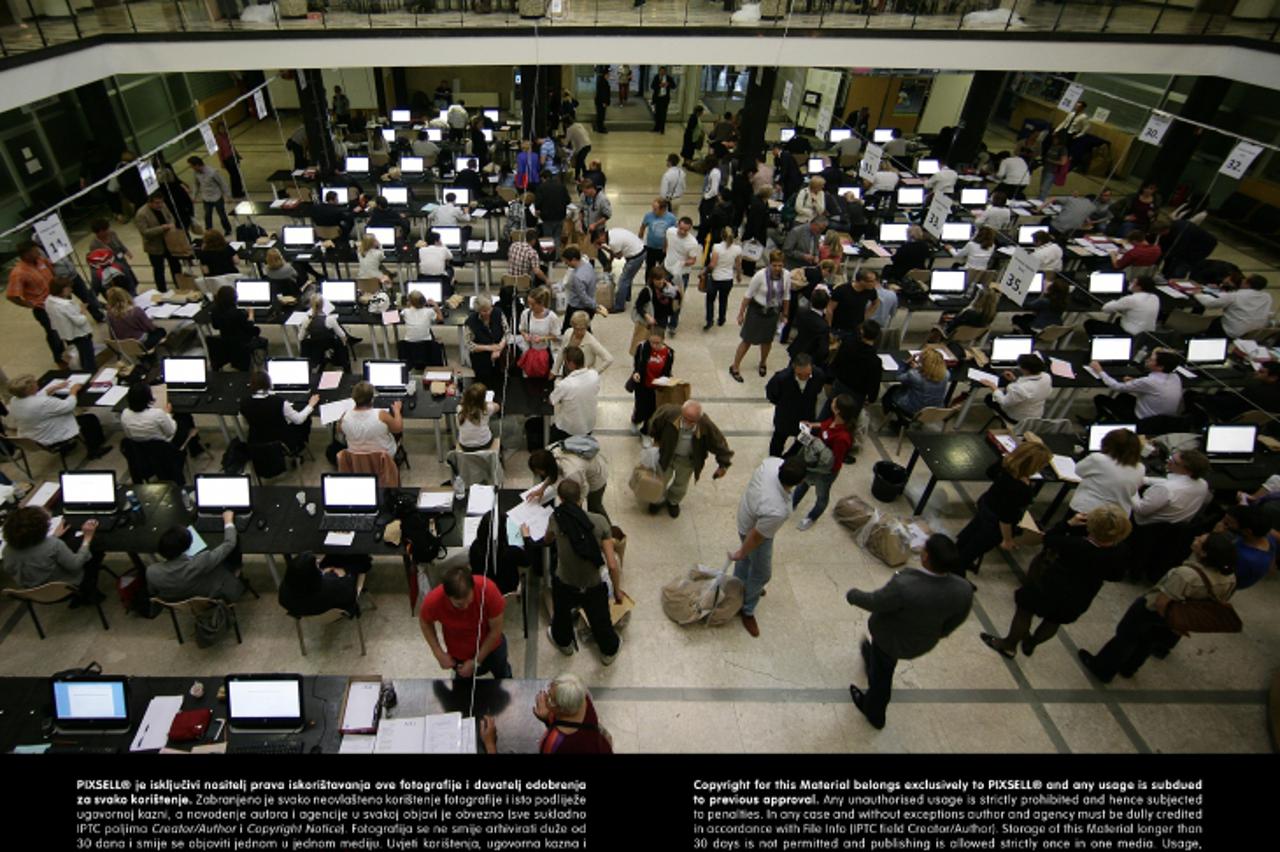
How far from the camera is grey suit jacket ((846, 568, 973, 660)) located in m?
4.06

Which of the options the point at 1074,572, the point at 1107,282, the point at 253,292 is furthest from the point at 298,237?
the point at 1107,282

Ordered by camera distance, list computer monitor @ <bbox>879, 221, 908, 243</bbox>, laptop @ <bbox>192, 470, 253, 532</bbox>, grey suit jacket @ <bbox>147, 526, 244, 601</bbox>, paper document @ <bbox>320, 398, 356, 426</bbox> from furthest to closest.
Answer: computer monitor @ <bbox>879, 221, 908, 243</bbox>, paper document @ <bbox>320, 398, 356, 426</bbox>, laptop @ <bbox>192, 470, 253, 532</bbox>, grey suit jacket @ <bbox>147, 526, 244, 601</bbox>

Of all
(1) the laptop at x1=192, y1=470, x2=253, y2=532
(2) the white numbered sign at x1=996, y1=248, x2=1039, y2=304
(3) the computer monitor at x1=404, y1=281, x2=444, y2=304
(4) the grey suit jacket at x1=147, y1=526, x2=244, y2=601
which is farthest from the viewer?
(3) the computer monitor at x1=404, y1=281, x2=444, y2=304

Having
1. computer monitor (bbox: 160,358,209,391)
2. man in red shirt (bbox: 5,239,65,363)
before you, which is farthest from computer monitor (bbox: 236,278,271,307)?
man in red shirt (bbox: 5,239,65,363)

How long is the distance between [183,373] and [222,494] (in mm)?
2377

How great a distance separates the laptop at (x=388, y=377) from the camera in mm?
7098

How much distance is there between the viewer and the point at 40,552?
193 inches

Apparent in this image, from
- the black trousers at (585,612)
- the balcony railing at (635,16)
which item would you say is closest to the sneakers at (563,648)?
the black trousers at (585,612)

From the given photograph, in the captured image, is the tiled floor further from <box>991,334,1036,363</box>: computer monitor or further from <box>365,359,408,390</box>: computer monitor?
<box>991,334,1036,363</box>: computer monitor

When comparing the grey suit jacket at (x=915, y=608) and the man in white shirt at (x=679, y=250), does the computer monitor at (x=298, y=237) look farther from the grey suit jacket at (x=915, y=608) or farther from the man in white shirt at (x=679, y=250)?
the grey suit jacket at (x=915, y=608)

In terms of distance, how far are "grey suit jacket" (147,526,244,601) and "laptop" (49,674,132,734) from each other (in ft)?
3.50

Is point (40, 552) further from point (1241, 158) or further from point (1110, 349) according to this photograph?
point (1241, 158)
